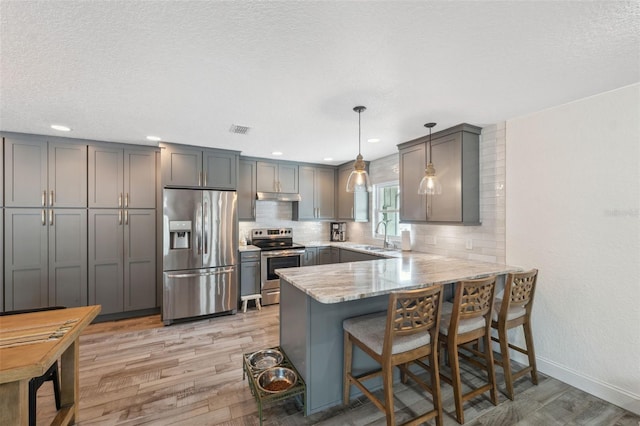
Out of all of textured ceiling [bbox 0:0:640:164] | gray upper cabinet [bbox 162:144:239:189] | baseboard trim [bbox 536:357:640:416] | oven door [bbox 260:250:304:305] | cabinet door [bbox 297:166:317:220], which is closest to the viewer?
textured ceiling [bbox 0:0:640:164]

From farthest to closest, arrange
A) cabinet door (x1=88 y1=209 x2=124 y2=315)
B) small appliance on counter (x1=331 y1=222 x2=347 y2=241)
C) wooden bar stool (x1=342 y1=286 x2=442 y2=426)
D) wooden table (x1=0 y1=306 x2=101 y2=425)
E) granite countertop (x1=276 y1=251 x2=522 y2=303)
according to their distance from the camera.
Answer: small appliance on counter (x1=331 y1=222 x2=347 y2=241) < cabinet door (x1=88 y1=209 x2=124 y2=315) < granite countertop (x1=276 y1=251 x2=522 y2=303) < wooden bar stool (x1=342 y1=286 x2=442 y2=426) < wooden table (x1=0 y1=306 x2=101 y2=425)

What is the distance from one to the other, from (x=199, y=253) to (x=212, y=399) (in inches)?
77.9

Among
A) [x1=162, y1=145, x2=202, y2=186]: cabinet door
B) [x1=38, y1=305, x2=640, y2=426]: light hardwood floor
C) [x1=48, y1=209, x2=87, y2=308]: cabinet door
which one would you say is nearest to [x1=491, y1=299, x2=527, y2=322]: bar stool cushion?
[x1=38, y1=305, x2=640, y2=426]: light hardwood floor

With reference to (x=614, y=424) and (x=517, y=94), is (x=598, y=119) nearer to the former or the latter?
(x=517, y=94)

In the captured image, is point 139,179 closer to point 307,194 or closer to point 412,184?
point 307,194

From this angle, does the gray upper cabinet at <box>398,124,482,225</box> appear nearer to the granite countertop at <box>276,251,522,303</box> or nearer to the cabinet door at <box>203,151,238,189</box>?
the granite countertop at <box>276,251,522,303</box>

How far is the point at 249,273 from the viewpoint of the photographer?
13.5 feet

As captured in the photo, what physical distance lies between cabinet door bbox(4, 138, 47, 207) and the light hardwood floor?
1.89 meters

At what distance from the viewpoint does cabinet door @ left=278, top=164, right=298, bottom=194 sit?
470 centimetres

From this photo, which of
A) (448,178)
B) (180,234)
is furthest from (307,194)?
(448,178)

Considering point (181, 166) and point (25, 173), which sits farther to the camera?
point (181, 166)

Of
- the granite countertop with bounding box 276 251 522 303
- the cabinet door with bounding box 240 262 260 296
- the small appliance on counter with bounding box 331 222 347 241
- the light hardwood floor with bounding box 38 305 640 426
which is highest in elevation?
the small appliance on counter with bounding box 331 222 347 241

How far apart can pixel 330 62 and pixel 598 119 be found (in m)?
2.18

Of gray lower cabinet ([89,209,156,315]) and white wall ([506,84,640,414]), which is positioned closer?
white wall ([506,84,640,414])
